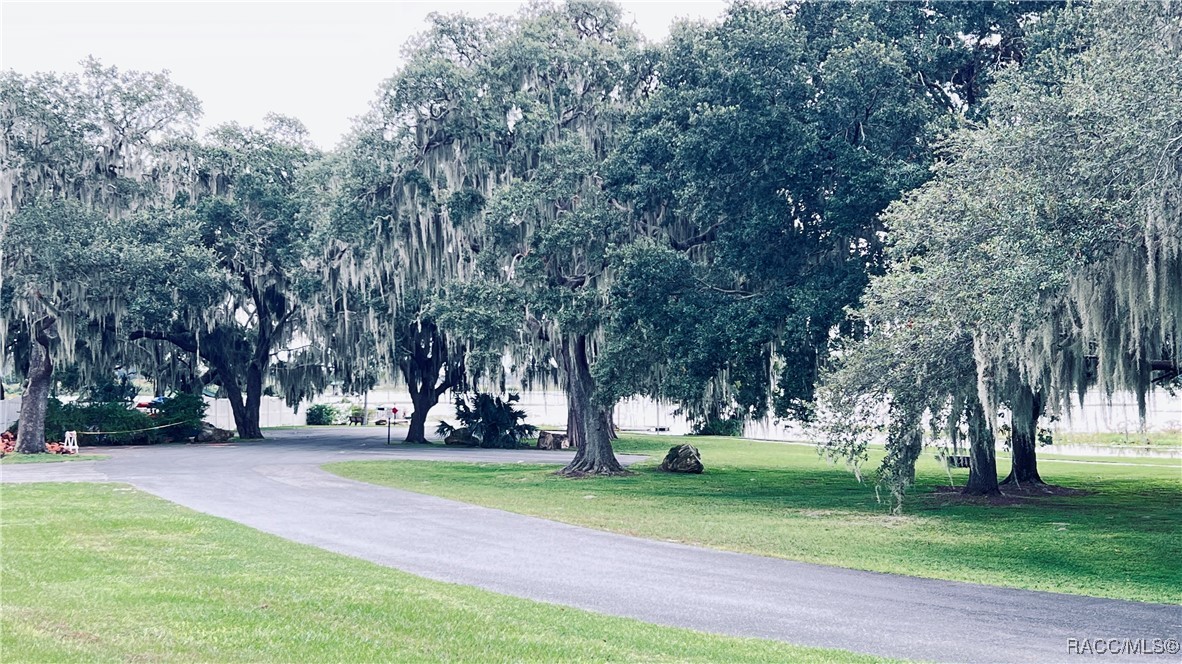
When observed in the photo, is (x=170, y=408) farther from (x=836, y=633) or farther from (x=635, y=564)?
(x=836, y=633)

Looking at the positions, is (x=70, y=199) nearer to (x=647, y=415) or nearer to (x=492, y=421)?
(x=492, y=421)

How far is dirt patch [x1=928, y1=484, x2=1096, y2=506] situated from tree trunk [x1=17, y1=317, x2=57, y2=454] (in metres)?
25.6

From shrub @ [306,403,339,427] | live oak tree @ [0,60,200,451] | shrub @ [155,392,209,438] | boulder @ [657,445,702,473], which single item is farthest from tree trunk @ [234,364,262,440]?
boulder @ [657,445,702,473]

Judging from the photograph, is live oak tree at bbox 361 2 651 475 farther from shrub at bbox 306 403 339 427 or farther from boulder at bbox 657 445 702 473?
shrub at bbox 306 403 339 427

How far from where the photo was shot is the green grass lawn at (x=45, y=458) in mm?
25291

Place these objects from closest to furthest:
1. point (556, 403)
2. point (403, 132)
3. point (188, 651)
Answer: point (188, 651), point (403, 132), point (556, 403)

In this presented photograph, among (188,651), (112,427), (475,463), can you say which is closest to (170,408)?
→ (112,427)

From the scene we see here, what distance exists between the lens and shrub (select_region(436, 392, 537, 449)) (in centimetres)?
3828

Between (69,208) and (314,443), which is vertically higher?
(69,208)

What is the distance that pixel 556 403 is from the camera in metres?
69.9

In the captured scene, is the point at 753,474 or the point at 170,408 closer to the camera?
the point at 753,474

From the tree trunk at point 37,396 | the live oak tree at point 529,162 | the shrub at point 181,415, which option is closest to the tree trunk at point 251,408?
the shrub at point 181,415

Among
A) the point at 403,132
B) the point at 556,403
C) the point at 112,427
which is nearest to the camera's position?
the point at 403,132

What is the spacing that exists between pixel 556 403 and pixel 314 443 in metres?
34.7
